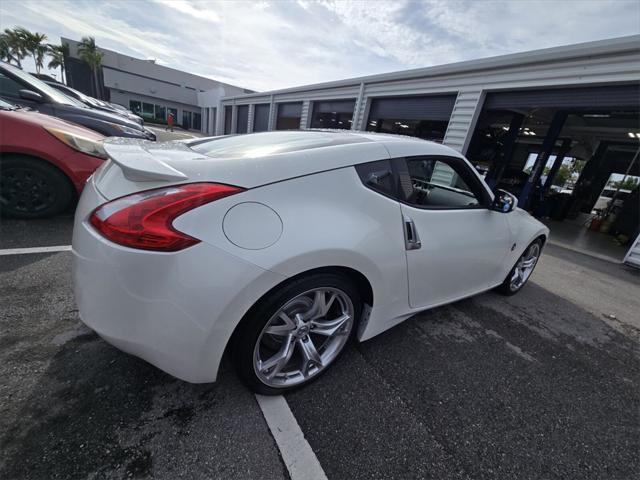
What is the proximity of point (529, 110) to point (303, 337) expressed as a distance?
10.2 metres

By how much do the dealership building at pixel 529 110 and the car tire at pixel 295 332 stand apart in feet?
22.3

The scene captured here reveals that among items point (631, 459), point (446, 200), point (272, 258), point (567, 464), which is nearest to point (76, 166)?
point (272, 258)

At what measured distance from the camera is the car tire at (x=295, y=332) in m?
1.38

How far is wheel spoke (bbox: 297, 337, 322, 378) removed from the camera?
1676mm

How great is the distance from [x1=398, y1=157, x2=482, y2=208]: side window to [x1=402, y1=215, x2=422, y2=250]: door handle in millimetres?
146

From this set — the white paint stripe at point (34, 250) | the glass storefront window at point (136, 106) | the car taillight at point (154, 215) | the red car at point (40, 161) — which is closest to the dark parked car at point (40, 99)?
the red car at point (40, 161)

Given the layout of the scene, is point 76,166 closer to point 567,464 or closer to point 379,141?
point 379,141

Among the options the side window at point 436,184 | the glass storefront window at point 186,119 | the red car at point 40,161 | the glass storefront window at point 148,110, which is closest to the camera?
the side window at point 436,184

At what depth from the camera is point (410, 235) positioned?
1.79m

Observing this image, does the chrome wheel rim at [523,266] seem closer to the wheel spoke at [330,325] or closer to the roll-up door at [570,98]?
the wheel spoke at [330,325]

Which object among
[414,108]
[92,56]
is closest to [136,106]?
[92,56]

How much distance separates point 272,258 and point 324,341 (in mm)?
832

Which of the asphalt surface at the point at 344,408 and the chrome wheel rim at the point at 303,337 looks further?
the chrome wheel rim at the point at 303,337

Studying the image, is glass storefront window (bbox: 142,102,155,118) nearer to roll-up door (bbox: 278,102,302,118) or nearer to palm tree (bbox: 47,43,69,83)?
palm tree (bbox: 47,43,69,83)
